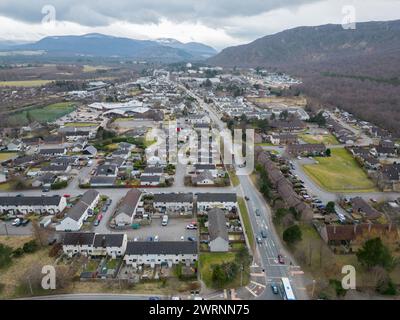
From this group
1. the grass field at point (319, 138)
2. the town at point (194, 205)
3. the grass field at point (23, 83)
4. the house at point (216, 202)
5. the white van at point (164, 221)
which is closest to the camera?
the town at point (194, 205)

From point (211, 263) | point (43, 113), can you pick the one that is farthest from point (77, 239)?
point (43, 113)

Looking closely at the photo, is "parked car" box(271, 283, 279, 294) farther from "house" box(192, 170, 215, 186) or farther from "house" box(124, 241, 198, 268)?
A: "house" box(192, 170, 215, 186)

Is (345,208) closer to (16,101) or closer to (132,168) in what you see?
(132,168)

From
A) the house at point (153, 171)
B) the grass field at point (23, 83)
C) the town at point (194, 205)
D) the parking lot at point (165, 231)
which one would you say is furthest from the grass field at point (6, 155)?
the grass field at point (23, 83)

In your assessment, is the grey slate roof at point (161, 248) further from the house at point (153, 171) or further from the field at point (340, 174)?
the field at point (340, 174)

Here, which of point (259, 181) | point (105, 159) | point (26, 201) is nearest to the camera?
point (26, 201)

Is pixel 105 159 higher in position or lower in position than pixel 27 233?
higher
